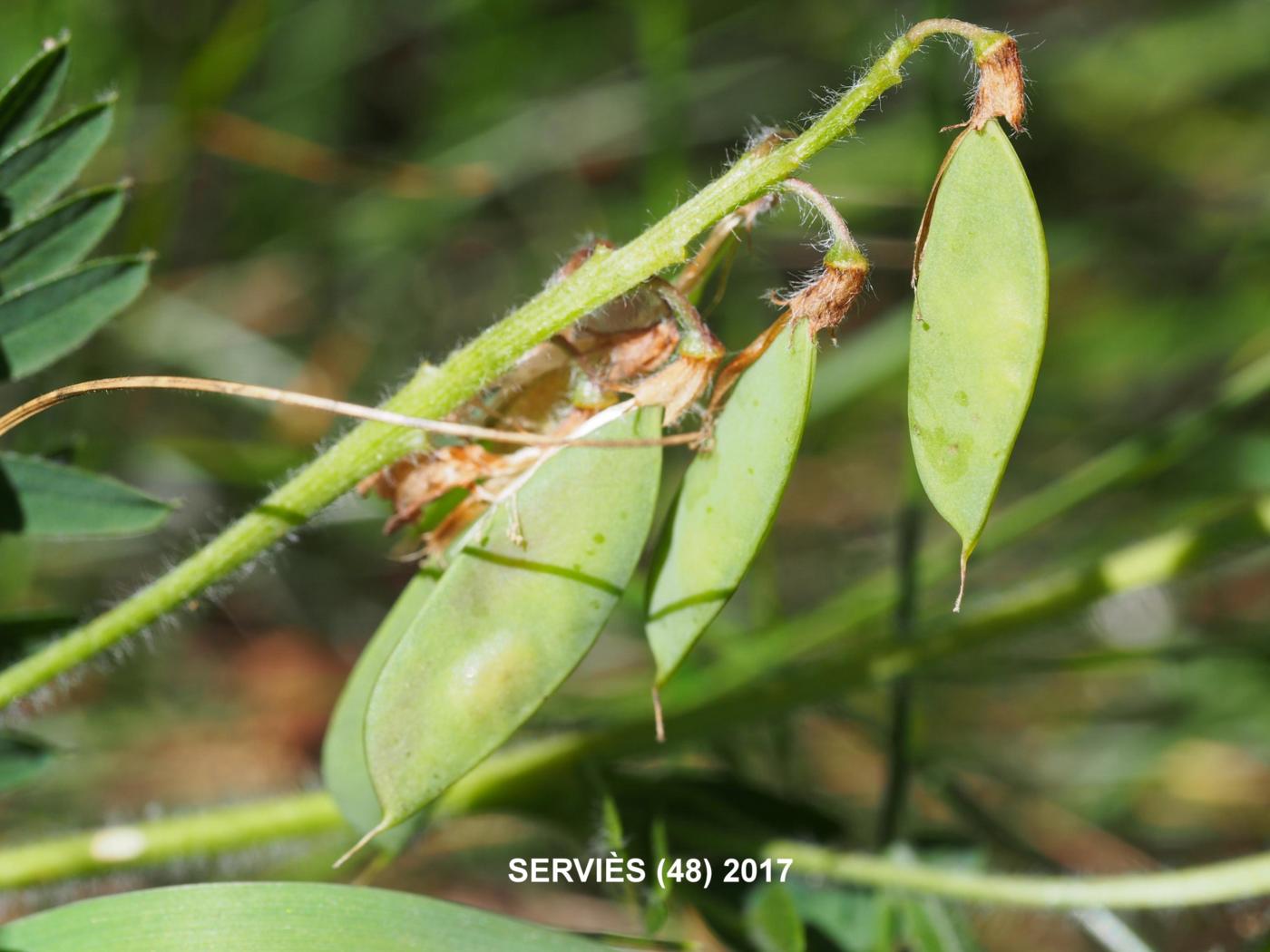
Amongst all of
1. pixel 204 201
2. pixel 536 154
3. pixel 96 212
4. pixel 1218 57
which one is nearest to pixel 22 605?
pixel 204 201

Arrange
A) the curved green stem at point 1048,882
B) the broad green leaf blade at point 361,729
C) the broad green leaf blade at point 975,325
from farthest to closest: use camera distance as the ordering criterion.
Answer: the curved green stem at point 1048,882 → the broad green leaf blade at point 361,729 → the broad green leaf blade at point 975,325

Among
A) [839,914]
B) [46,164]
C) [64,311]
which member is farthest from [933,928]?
[46,164]

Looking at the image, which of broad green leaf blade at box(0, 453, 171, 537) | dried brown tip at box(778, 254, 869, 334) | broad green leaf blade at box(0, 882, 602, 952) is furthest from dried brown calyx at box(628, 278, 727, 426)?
broad green leaf blade at box(0, 453, 171, 537)

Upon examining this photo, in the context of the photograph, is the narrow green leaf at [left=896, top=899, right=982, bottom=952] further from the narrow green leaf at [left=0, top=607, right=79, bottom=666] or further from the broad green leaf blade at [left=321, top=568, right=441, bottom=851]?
the narrow green leaf at [left=0, top=607, right=79, bottom=666]

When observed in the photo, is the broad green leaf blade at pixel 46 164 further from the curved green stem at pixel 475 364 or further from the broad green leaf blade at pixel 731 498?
the broad green leaf blade at pixel 731 498

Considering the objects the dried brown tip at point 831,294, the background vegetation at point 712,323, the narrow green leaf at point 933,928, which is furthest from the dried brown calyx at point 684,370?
the background vegetation at point 712,323

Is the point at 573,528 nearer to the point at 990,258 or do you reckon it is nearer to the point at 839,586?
the point at 990,258
